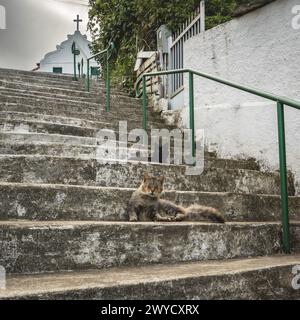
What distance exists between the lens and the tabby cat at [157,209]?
2820mm

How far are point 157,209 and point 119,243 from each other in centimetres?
73

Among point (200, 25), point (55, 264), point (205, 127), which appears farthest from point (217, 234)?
point (200, 25)

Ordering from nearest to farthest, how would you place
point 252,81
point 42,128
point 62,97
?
point 42,128 < point 252,81 < point 62,97

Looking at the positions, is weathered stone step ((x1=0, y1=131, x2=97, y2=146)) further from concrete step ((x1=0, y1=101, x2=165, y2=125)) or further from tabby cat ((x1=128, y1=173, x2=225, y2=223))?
tabby cat ((x1=128, y1=173, x2=225, y2=223))

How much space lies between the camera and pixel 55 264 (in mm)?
2098

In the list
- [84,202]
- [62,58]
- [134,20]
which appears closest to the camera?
[84,202]

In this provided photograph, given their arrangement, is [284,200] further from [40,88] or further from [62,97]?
[40,88]

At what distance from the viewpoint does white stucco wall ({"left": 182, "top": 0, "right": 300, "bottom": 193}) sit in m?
4.23

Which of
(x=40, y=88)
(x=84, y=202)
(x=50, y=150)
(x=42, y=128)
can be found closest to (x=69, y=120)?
(x=42, y=128)

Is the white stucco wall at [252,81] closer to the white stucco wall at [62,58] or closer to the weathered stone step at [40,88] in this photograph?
the weathered stone step at [40,88]

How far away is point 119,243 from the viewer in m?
2.29

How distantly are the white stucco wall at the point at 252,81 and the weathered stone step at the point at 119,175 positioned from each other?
555 millimetres
